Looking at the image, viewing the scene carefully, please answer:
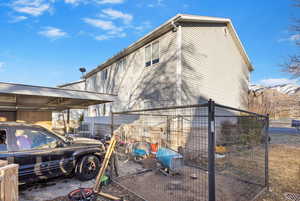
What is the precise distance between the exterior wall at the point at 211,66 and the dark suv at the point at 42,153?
5160 mm

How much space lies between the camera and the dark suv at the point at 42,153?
3373mm

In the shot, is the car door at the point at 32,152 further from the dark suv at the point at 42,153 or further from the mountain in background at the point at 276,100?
the mountain in background at the point at 276,100

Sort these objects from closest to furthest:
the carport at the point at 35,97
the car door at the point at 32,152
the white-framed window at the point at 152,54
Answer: the car door at the point at 32,152, the carport at the point at 35,97, the white-framed window at the point at 152,54

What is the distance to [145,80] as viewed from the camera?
9.73 meters

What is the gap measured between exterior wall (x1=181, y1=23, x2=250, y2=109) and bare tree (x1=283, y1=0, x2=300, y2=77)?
2.87 metres

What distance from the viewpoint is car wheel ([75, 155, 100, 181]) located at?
13.8ft

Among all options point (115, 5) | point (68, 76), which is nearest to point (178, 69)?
Result: point (115, 5)

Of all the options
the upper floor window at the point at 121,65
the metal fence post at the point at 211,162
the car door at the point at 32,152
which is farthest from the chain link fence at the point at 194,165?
the upper floor window at the point at 121,65

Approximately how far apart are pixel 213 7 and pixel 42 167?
11734 millimetres

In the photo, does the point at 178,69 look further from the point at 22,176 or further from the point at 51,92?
the point at 22,176

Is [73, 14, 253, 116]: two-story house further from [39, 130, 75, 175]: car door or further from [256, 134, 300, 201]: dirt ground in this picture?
[39, 130, 75, 175]: car door

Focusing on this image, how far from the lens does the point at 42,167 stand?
11.9 feet

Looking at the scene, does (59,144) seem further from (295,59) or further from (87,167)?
(295,59)

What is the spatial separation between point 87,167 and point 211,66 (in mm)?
8403
